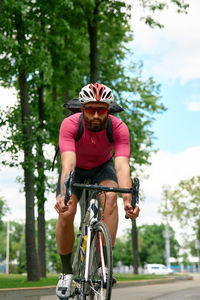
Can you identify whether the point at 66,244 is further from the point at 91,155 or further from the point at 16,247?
the point at 16,247

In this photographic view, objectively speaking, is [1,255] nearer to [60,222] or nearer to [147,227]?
[147,227]

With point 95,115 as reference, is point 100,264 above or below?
below

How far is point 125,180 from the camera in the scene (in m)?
4.77

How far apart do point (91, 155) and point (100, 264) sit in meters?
1.19

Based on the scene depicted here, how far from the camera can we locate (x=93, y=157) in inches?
203

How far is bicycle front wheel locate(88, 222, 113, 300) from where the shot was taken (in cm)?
407

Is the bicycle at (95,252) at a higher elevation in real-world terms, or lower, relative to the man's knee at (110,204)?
lower

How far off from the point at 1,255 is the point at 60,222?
107m

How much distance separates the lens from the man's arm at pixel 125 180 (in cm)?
452

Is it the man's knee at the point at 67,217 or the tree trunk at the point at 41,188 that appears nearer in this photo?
the man's knee at the point at 67,217

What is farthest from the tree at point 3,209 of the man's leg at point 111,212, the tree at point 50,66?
the man's leg at point 111,212

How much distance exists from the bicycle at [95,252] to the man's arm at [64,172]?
100 millimetres

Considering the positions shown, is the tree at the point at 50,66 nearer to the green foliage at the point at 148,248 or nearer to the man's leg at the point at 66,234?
the man's leg at the point at 66,234

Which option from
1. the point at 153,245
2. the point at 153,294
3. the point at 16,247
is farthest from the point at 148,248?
the point at 153,294
